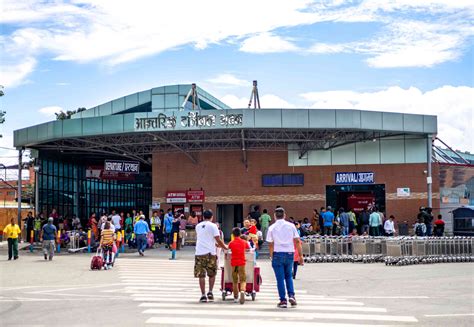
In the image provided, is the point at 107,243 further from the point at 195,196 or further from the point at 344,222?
the point at 195,196

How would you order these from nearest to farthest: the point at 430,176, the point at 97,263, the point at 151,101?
1. the point at 97,263
2. the point at 430,176
3. the point at 151,101

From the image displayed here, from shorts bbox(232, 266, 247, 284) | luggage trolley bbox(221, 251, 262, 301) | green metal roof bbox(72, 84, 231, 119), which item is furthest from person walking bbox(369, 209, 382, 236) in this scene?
green metal roof bbox(72, 84, 231, 119)

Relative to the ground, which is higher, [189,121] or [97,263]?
[189,121]

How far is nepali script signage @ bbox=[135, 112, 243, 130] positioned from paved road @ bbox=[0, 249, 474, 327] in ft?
34.7

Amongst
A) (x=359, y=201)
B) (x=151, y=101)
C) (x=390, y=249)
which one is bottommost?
(x=390, y=249)

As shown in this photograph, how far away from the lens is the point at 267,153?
35.7 metres

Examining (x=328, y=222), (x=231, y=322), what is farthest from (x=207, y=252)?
(x=328, y=222)

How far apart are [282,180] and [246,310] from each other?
2403cm

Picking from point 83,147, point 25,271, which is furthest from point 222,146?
point 25,271

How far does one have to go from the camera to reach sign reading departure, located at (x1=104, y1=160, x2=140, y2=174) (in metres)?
39.1

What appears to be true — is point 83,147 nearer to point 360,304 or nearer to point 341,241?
point 341,241

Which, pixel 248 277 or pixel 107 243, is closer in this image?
pixel 248 277

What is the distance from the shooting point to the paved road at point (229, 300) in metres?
10.3

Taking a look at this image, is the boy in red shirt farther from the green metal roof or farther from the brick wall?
the green metal roof
